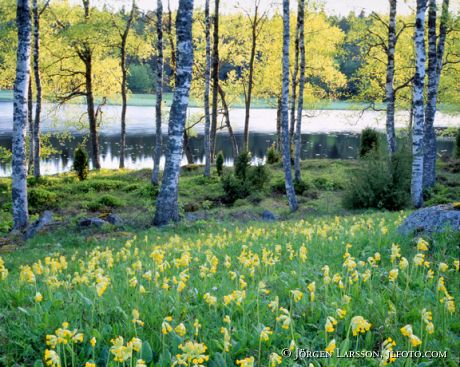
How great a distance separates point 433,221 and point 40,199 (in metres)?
17.5

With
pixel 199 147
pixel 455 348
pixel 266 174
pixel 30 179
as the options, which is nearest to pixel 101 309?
pixel 455 348

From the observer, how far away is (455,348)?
3.85 m

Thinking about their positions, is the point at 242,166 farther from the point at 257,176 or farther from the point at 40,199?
the point at 40,199

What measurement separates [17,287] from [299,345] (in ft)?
11.7

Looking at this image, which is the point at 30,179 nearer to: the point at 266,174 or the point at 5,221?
the point at 5,221

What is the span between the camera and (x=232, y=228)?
1234 centimetres

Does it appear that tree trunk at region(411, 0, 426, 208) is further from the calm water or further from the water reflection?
the water reflection

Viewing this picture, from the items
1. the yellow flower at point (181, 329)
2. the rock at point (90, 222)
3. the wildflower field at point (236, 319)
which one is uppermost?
the yellow flower at point (181, 329)

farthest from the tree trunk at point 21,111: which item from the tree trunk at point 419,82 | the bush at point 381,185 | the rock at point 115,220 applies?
the tree trunk at point 419,82

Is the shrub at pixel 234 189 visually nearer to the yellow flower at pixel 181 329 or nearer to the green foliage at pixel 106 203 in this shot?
the green foliage at pixel 106 203

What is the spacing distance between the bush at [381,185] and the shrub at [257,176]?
21.2 feet

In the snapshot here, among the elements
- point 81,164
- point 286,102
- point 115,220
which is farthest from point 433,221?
point 81,164

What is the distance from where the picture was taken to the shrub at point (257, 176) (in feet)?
75.1

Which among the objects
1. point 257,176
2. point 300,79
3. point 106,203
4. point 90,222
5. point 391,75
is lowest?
point 106,203
